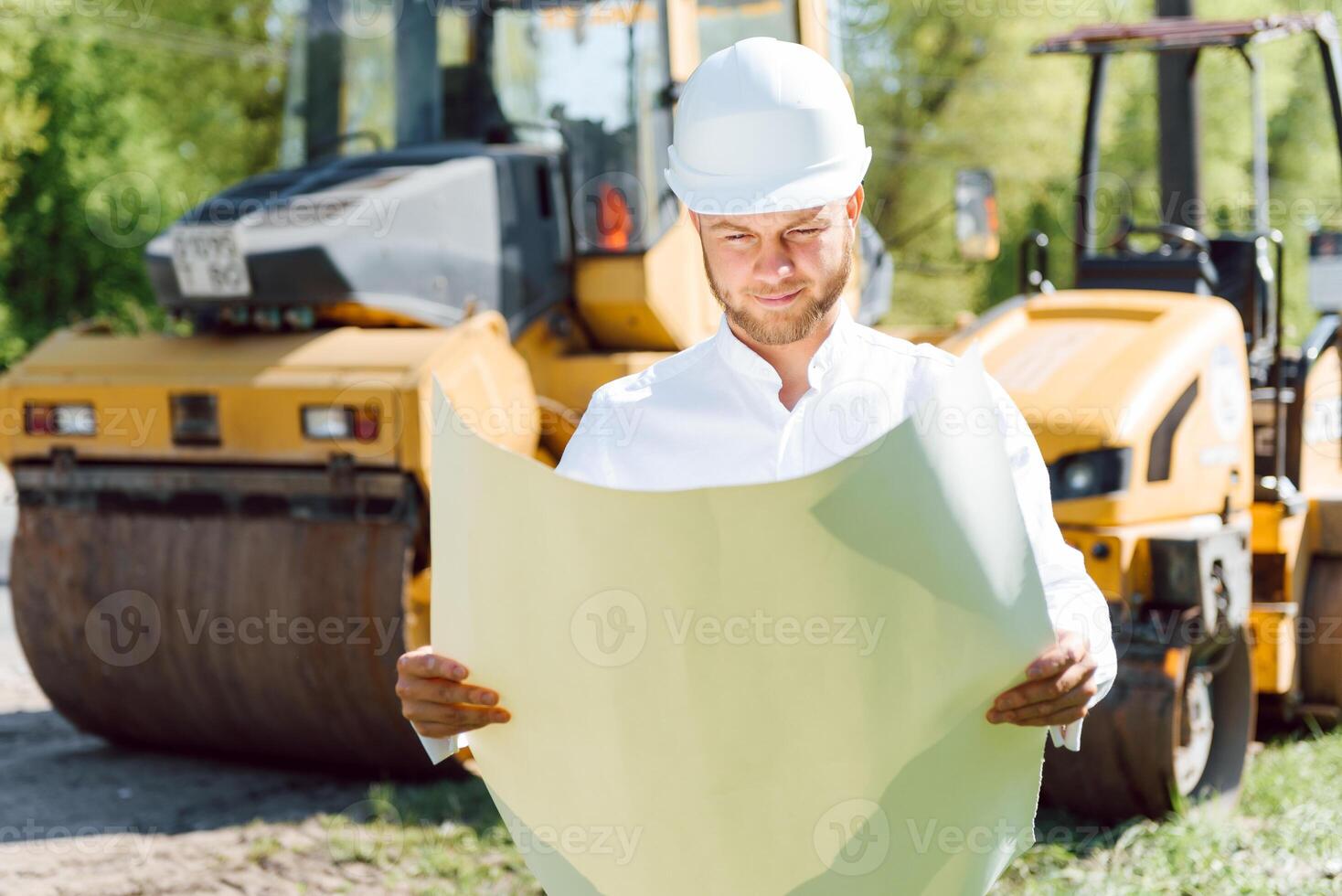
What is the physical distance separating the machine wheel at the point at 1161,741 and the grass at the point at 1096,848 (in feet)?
0.31

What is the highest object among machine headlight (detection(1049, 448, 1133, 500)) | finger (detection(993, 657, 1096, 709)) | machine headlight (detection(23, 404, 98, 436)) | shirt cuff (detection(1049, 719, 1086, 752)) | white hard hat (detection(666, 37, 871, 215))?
white hard hat (detection(666, 37, 871, 215))

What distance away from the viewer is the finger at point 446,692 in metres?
1.92

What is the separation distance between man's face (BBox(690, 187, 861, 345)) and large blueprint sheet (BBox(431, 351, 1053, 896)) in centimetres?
21

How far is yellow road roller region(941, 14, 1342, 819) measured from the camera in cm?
471

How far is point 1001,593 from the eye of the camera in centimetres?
186

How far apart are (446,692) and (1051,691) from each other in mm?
697

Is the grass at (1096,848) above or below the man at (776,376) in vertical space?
below

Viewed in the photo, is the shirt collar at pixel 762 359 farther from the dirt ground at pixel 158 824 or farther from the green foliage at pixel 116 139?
the green foliage at pixel 116 139

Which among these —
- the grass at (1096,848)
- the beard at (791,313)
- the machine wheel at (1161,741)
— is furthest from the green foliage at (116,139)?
the beard at (791,313)

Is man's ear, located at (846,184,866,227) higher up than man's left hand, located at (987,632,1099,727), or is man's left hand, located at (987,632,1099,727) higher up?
man's ear, located at (846,184,866,227)

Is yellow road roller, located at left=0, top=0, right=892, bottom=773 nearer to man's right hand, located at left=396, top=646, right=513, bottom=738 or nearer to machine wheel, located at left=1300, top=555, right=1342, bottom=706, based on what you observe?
machine wheel, located at left=1300, top=555, right=1342, bottom=706

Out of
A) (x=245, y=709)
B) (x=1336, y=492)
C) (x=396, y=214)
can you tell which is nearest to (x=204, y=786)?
(x=245, y=709)

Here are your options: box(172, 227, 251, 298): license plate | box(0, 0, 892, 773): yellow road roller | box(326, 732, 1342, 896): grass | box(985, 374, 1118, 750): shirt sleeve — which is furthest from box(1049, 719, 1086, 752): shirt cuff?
box(172, 227, 251, 298): license plate

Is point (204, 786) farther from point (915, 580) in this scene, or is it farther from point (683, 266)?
point (915, 580)
